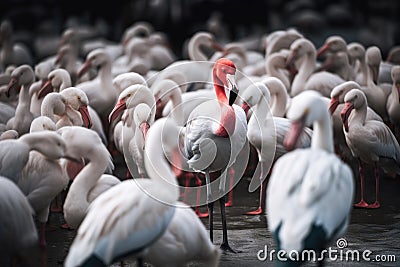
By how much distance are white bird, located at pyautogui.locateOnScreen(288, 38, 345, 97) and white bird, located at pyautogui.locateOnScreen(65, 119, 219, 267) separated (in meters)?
5.16

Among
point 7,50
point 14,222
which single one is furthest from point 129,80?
point 7,50

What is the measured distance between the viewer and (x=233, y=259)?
6.83 metres

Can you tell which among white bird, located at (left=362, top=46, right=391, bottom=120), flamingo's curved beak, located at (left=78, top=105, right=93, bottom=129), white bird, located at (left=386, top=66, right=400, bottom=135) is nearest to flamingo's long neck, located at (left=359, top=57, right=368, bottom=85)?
white bird, located at (left=362, top=46, right=391, bottom=120)

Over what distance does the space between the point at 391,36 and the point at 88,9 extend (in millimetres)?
8575

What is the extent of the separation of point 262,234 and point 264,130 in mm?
1120

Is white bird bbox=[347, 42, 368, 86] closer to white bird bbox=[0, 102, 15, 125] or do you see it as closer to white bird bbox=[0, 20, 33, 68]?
white bird bbox=[0, 102, 15, 125]

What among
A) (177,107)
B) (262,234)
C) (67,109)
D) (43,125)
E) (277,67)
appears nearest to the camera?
(43,125)

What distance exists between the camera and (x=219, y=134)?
23.1ft

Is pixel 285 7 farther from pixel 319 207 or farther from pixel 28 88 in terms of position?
pixel 319 207

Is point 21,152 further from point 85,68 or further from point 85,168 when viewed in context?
point 85,68

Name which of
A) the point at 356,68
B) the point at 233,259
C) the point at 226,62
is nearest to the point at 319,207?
the point at 233,259

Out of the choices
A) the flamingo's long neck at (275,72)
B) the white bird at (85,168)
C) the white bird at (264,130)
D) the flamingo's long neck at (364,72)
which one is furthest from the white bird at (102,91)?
the white bird at (85,168)

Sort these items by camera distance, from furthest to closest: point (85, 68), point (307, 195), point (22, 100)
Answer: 1. point (85, 68)
2. point (22, 100)
3. point (307, 195)

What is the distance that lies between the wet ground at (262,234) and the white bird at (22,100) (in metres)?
0.92
